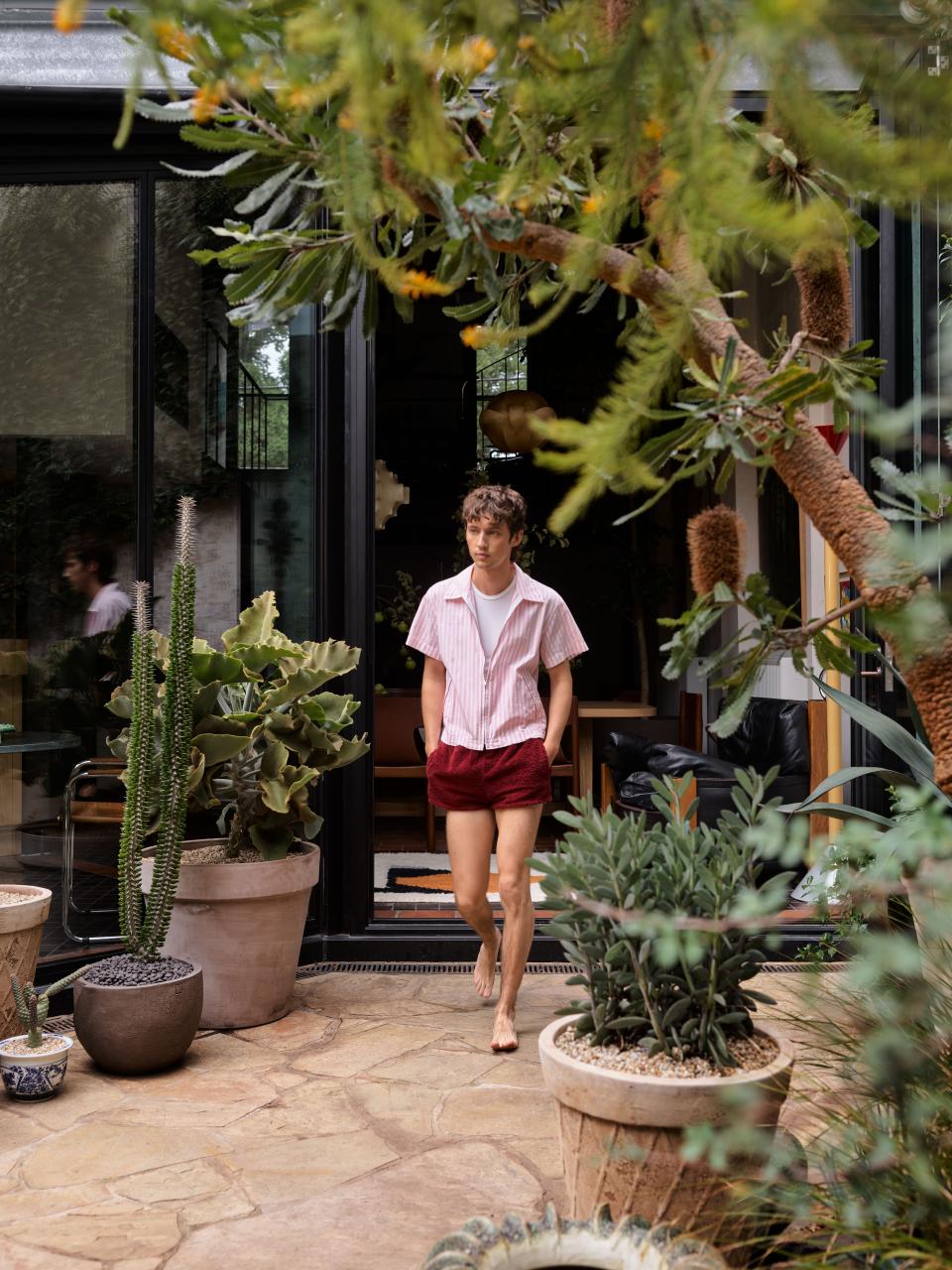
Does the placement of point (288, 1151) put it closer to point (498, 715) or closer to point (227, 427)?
point (498, 715)

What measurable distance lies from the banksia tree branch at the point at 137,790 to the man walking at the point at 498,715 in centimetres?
86

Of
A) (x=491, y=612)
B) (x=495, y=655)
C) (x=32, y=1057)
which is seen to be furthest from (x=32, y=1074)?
(x=491, y=612)

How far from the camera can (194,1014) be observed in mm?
3385

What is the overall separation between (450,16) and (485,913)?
9.93 ft

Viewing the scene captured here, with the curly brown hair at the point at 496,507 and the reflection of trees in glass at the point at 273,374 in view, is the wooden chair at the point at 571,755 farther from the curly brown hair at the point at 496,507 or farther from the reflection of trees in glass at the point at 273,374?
the curly brown hair at the point at 496,507

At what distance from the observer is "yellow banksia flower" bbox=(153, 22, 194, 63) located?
1.08 m

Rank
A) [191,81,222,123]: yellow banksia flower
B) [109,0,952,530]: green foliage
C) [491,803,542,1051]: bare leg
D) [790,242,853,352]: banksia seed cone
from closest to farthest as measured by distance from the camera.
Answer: [109,0,952,530]: green foliage < [191,81,222,123]: yellow banksia flower < [790,242,853,352]: banksia seed cone < [491,803,542,1051]: bare leg

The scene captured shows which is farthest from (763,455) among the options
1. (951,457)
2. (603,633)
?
(603,633)

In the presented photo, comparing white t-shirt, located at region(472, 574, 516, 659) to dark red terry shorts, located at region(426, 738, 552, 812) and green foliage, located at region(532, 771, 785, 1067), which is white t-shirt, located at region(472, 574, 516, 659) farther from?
green foliage, located at region(532, 771, 785, 1067)

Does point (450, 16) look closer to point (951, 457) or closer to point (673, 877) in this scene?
point (673, 877)

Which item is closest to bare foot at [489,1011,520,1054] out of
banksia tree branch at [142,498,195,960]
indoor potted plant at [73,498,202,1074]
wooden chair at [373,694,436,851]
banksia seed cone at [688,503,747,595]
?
indoor potted plant at [73,498,202,1074]

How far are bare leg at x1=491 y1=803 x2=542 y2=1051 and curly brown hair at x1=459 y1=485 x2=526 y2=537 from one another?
90 cm

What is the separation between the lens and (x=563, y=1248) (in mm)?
1573

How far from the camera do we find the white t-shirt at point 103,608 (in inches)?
175
